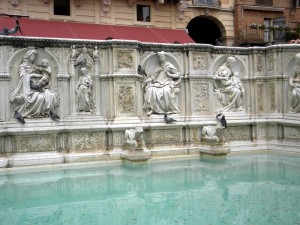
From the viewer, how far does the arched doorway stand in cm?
2616

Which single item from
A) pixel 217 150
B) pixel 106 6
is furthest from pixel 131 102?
pixel 106 6

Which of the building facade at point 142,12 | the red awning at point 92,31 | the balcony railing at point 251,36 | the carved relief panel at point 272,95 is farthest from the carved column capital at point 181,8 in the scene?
the carved relief panel at point 272,95

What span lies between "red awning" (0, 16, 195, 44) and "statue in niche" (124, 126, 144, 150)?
29.8ft

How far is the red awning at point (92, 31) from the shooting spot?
16.9 metres

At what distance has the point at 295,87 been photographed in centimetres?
1034

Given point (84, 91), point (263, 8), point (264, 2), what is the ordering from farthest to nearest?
point (264, 2), point (263, 8), point (84, 91)

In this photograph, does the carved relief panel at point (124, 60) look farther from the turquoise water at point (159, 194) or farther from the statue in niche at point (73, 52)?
the turquoise water at point (159, 194)

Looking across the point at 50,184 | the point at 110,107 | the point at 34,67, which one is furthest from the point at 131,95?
the point at 50,184

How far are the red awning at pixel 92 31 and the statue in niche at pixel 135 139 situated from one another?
Result: 357 inches

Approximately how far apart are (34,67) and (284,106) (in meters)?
6.42

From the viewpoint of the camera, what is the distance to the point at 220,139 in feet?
31.2

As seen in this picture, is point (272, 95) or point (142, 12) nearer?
point (272, 95)

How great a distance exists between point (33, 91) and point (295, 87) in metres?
6.45

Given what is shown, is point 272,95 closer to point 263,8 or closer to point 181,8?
point 181,8
